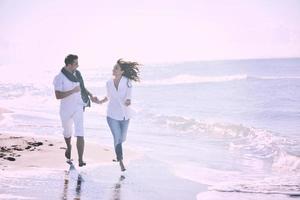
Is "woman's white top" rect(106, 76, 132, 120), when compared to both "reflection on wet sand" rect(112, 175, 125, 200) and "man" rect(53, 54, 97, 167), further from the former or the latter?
"reflection on wet sand" rect(112, 175, 125, 200)

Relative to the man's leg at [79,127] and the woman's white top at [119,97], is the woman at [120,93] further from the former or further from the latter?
the man's leg at [79,127]

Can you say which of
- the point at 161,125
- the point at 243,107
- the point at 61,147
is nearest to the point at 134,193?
the point at 61,147

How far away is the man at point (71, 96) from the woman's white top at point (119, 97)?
0.43 metres

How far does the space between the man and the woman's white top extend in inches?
16.8

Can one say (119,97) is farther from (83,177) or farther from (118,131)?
(83,177)

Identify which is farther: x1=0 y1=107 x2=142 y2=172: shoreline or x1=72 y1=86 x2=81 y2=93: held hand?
x1=0 y1=107 x2=142 y2=172: shoreline

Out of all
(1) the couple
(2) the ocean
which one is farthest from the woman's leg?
(2) the ocean

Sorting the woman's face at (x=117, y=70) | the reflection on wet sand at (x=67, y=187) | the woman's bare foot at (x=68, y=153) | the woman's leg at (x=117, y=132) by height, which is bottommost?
the reflection on wet sand at (x=67, y=187)

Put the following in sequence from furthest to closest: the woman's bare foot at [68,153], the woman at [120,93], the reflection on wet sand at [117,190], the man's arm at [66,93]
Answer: the woman's bare foot at [68,153] < the woman at [120,93] < the man's arm at [66,93] < the reflection on wet sand at [117,190]

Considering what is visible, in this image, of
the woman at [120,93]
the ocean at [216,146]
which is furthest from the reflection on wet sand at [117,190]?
the woman at [120,93]

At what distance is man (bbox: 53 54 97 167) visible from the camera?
7.69 metres

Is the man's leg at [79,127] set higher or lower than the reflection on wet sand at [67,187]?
higher

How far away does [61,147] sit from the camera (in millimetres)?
9648

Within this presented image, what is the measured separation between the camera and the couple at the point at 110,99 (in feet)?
25.4
